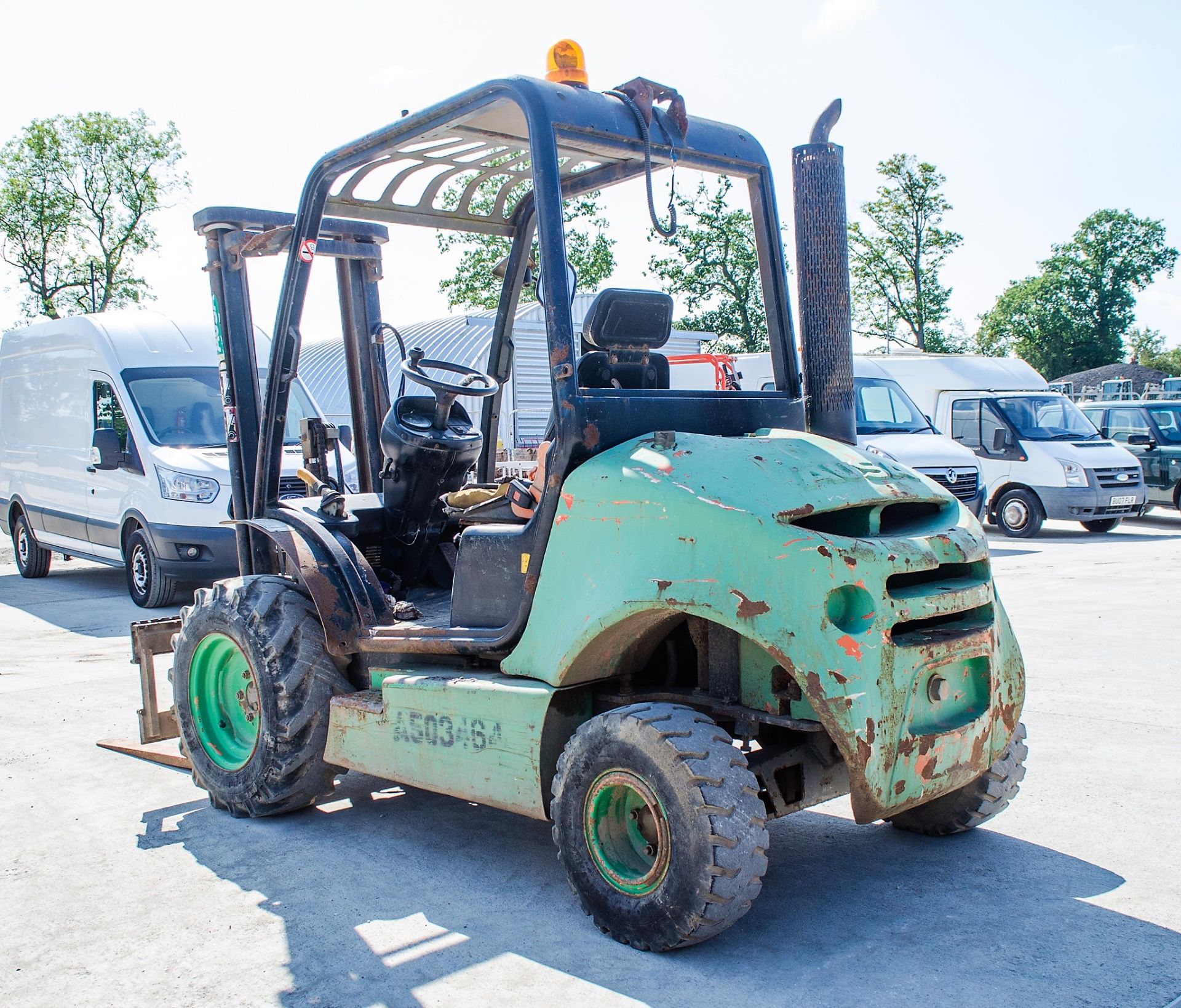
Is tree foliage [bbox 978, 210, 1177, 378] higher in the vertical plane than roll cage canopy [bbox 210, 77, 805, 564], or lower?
higher

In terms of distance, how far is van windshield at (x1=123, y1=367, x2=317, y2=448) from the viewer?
11.4m

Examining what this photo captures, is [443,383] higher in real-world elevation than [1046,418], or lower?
higher

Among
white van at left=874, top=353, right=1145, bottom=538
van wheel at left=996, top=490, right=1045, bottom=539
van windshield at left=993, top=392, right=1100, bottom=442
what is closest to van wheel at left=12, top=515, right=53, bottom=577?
white van at left=874, top=353, right=1145, bottom=538

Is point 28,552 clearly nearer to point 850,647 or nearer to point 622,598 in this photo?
point 622,598

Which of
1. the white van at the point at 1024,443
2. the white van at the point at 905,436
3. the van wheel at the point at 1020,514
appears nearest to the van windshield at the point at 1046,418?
the white van at the point at 1024,443

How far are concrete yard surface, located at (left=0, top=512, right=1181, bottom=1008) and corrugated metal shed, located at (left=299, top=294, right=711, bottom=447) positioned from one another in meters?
6.40

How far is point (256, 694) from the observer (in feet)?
16.7

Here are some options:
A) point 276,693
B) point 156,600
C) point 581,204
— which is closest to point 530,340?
point 156,600

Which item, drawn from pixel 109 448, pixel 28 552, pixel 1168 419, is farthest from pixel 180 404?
pixel 1168 419

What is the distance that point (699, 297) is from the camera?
845 centimetres

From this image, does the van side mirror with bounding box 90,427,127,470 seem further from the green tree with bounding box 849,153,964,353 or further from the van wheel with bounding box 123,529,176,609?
the green tree with bounding box 849,153,964,353

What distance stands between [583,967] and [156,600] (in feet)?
28.4

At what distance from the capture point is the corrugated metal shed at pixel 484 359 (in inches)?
688

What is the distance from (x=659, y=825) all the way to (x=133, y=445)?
30.2 ft
